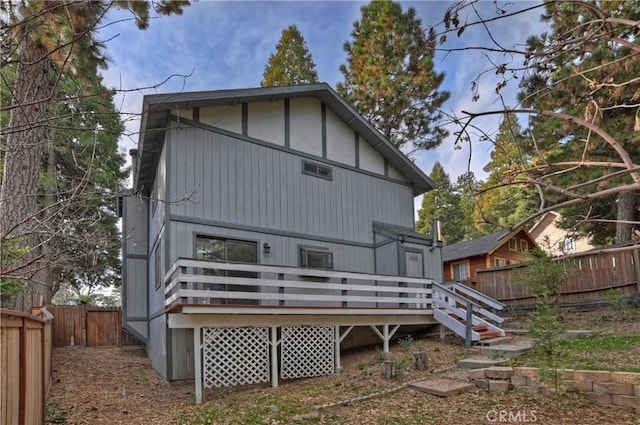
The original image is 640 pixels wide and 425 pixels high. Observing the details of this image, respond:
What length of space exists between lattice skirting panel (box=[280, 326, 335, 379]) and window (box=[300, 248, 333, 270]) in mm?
1840

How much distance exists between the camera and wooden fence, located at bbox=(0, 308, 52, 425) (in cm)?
302

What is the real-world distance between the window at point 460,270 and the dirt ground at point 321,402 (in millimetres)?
11984

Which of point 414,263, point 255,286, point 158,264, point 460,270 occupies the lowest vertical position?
point 460,270

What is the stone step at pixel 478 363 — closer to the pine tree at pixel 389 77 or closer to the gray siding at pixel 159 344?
the gray siding at pixel 159 344

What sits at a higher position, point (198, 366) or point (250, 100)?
point (250, 100)

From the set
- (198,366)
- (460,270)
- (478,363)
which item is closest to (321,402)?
(198,366)

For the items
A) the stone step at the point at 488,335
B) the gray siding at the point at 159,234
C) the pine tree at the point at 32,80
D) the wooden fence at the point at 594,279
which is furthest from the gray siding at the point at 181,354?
the wooden fence at the point at 594,279

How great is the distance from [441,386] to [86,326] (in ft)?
40.5

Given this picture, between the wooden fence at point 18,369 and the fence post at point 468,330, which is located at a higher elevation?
the wooden fence at point 18,369

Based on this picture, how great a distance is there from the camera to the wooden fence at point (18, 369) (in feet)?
9.91

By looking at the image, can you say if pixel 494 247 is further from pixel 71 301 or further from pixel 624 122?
pixel 71 301

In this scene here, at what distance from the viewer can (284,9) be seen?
7.41 meters

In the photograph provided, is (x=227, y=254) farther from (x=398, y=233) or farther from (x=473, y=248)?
(x=473, y=248)

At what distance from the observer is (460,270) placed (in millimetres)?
22234
